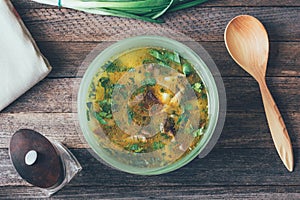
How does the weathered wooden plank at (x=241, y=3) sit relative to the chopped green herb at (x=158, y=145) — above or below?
above

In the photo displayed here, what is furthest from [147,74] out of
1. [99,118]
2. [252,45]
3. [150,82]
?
[252,45]

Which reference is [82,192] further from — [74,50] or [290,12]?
[290,12]

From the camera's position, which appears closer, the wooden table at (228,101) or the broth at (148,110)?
the broth at (148,110)

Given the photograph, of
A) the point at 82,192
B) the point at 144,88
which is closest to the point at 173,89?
the point at 144,88

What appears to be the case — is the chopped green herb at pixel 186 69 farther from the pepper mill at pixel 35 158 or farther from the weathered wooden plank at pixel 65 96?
the pepper mill at pixel 35 158

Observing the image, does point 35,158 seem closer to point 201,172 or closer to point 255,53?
point 201,172

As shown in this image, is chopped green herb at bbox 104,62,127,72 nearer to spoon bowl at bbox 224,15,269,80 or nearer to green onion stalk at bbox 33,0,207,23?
green onion stalk at bbox 33,0,207,23

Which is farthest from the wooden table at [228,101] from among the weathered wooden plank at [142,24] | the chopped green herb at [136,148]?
the chopped green herb at [136,148]

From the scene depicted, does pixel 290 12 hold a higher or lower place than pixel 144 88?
higher
